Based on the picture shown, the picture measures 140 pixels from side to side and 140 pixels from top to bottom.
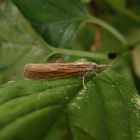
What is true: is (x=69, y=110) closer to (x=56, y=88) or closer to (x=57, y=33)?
(x=56, y=88)

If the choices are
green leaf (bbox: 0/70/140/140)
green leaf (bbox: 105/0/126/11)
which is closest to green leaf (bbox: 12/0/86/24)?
green leaf (bbox: 105/0/126/11)

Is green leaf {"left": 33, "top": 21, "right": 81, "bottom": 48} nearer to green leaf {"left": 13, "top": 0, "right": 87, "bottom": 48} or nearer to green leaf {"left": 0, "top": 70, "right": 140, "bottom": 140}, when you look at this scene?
green leaf {"left": 13, "top": 0, "right": 87, "bottom": 48}

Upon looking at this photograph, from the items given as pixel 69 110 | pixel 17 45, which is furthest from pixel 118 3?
pixel 69 110

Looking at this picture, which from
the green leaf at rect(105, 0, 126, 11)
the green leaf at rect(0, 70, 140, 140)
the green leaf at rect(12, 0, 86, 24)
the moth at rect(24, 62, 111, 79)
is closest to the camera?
the green leaf at rect(0, 70, 140, 140)

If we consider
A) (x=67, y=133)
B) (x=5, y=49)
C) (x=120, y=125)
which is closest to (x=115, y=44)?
(x=5, y=49)

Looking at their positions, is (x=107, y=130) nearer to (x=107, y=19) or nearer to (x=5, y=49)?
(x=5, y=49)

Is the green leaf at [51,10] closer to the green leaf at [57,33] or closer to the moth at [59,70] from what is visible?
Result: the green leaf at [57,33]

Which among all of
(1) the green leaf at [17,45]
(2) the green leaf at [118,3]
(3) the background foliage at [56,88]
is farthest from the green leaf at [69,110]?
(2) the green leaf at [118,3]

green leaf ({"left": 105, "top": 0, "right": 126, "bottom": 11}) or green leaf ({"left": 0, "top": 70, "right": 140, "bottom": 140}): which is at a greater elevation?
green leaf ({"left": 0, "top": 70, "right": 140, "bottom": 140})
